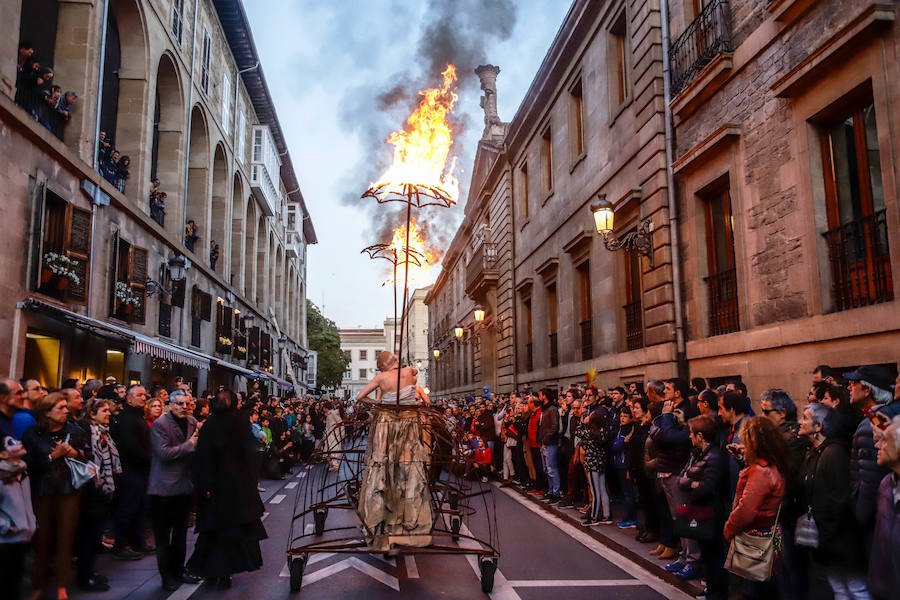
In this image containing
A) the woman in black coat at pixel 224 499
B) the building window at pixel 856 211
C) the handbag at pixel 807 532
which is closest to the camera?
the handbag at pixel 807 532

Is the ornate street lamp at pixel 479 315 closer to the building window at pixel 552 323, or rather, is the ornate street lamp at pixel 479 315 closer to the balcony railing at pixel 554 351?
the building window at pixel 552 323

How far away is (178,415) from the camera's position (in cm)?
716

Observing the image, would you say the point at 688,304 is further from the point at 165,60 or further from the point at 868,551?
the point at 165,60

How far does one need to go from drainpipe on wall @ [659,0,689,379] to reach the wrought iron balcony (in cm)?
1480

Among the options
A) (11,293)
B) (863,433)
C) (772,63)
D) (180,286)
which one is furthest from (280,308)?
(863,433)

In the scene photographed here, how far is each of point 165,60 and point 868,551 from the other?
21623mm

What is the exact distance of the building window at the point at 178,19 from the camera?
69.8ft

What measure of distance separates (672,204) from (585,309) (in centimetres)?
587

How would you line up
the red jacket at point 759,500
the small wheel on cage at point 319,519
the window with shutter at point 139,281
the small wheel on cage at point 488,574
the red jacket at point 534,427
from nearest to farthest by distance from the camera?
the red jacket at point 759,500 → the small wheel on cage at point 488,574 → the small wheel on cage at point 319,519 → the red jacket at point 534,427 → the window with shutter at point 139,281

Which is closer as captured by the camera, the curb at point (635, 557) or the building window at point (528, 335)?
the curb at point (635, 557)

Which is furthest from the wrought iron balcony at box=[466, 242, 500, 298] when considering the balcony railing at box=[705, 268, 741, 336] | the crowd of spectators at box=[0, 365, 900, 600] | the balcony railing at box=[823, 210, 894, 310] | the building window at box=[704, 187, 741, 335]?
the balcony railing at box=[823, 210, 894, 310]

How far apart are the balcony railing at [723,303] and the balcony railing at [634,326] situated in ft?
7.65

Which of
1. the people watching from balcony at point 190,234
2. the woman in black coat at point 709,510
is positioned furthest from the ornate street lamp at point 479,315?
the woman in black coat at point 709,510

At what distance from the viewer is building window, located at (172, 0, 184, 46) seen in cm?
2127
